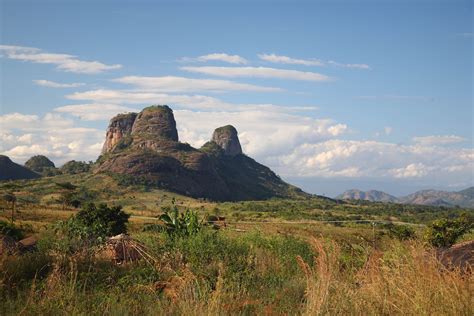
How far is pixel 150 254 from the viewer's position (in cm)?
1094

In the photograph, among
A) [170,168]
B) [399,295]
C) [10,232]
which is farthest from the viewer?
[170,168]

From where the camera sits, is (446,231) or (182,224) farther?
(446,231)

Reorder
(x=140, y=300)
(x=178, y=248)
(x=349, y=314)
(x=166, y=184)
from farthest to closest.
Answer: (x=166, y=184) → (x=178, y=248) → (x=140, y=300) → (x=349, y=314)

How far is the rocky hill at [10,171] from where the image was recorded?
17950 centimetres

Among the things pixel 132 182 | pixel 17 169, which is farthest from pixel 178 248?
pixel 17 169

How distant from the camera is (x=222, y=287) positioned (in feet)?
26.2

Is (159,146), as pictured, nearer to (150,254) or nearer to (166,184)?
(166,184)

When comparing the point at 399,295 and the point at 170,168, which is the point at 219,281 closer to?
the point at 399,295

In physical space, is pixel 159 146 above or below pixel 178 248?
above

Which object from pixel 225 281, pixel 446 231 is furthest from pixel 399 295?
pixel 446 231

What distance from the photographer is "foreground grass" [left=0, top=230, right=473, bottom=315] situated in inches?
245

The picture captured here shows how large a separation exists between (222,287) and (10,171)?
19456 cm

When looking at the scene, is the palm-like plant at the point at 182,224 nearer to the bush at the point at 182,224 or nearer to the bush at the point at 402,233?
the bush at the point at 182,224

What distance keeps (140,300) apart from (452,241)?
19.8 metres
